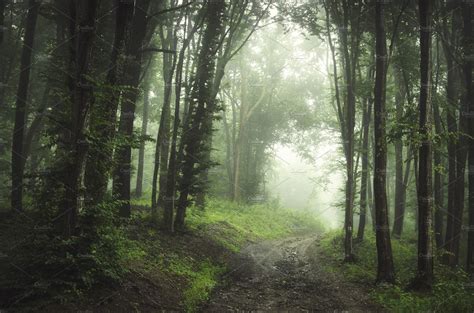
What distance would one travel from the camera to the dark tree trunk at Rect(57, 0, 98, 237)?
263 inches

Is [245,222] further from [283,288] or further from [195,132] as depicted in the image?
[283,288]

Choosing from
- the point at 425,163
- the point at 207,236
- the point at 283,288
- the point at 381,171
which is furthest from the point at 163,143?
the point at 425,163

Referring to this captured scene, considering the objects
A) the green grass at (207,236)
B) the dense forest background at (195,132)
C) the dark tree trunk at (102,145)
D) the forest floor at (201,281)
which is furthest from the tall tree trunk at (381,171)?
the dark tree trunk at (102,145)

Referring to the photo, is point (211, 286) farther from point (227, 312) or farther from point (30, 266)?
point (30, 266)

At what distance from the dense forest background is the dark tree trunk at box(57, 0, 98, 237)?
0.09ft

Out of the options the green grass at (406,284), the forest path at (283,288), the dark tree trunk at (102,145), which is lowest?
the forest path at (283,288)

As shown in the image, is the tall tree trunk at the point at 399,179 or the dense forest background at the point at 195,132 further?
the tall tree trunk at the point at 399,179

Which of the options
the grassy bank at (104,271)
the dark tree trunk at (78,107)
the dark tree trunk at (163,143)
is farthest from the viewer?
the dark tree trunk at (163,143)

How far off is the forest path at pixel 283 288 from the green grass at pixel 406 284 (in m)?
0.48

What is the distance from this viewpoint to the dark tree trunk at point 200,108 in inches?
546

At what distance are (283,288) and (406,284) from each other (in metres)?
3.43

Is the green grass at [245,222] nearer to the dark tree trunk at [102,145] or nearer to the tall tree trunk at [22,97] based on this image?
the tall tree trunk at [22,97]

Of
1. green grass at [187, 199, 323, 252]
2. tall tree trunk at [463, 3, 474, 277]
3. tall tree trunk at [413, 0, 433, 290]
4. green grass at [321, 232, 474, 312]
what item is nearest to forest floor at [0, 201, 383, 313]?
green grass at [187, 199, 323, 252]

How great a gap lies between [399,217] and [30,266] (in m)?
19.5
